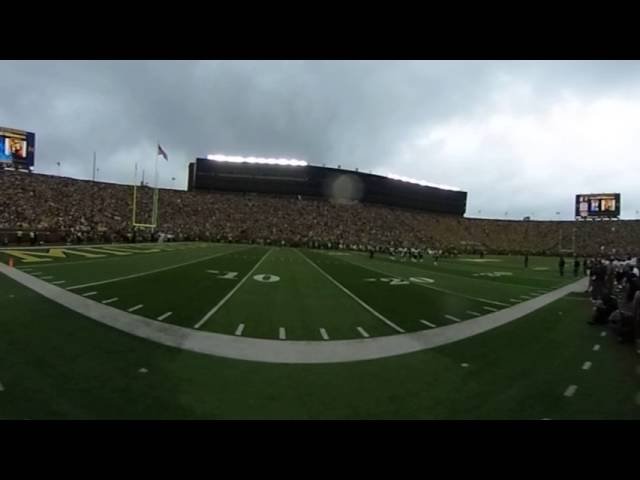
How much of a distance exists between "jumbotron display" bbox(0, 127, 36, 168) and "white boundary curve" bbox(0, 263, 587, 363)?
58.4m

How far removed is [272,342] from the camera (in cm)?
709

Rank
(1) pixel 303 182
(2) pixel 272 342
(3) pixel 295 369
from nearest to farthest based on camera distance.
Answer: (3) pixel 295 369 → (2) pixel 272 342 → (1) pixel 303 182

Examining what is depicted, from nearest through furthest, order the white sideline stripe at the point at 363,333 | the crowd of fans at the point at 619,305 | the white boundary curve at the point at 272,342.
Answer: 1. the white boundary curve at the point at 272,342
2. the white sideline stripe at the point at 363,333
3. the crowd of fans at the point at 619,305

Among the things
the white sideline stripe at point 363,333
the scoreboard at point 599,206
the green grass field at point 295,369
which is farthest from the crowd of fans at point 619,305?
the scoreboard at point 599,206

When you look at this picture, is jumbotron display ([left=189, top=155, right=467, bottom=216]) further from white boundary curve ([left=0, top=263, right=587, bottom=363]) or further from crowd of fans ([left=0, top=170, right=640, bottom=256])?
white boundary curve ([left=0, top=263, right=587, bottom=363])

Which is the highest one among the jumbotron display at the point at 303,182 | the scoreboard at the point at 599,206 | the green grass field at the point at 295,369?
the jumbotron display at the point at 303,182

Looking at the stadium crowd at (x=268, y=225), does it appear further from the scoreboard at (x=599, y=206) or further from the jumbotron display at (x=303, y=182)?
the scoreboard at (x=599, y=206)

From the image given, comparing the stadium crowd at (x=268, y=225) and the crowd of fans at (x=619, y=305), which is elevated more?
the stadium crowd at (x=268, y=225)

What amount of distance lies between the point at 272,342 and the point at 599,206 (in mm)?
96169

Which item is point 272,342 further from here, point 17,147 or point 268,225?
point 268,225

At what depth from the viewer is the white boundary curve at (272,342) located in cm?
642

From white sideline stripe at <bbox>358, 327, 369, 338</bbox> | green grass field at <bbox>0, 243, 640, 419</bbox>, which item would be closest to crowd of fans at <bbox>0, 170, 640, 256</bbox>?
green grass field at <bbox>0, 243, 640, 419</bbox>

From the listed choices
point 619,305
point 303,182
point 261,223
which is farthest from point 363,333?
point 303,182

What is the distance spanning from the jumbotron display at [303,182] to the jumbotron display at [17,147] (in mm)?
41162
